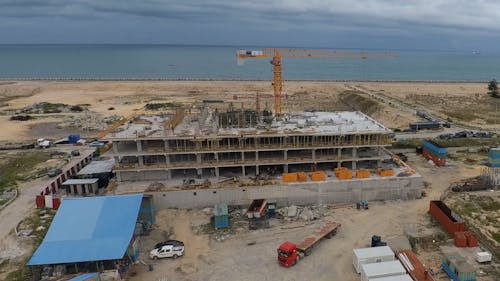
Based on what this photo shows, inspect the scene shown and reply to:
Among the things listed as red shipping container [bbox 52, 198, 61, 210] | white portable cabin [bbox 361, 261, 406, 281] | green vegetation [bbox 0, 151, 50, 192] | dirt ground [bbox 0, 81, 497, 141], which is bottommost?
white portable cabin [bbox 361, 261, 406, 281]

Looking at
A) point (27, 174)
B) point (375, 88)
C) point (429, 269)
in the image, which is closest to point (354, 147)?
point (429, 269)

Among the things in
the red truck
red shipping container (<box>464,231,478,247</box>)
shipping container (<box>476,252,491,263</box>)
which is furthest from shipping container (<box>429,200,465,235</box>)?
the red truck

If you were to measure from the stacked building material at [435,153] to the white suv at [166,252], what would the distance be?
39943 millimetres

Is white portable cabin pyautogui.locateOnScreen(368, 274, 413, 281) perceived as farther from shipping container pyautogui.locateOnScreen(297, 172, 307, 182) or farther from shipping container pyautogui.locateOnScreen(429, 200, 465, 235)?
shipping container pyautogui.locateOnScreen(297, 172, 307, 182)

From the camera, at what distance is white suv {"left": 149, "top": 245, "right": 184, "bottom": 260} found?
112 ft

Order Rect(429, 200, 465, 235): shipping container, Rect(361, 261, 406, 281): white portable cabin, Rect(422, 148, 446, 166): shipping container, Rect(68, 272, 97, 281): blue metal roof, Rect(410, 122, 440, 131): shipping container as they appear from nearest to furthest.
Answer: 1. Rect(361, 261, 406, 281): white portable cabin
2. Rect(68, 272, 97, 281): blue metal roof
3. Rect(429, 200, 465, 235): shipping container
4. Rect(422, 148, 446, 166): shipping container
5. Rect(410, 122, 440, 131): shipping container

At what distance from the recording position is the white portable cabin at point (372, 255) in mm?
30703

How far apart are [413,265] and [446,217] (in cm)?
1006

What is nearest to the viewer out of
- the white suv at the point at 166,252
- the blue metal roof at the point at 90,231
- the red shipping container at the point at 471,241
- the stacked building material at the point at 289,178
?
the blue metal roof at the point at 90,231

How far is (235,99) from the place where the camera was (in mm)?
70375

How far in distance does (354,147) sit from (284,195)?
1083 centimetres

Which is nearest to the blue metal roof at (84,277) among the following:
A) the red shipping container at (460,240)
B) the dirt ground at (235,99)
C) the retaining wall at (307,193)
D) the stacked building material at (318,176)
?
the retaining wall at (307,193)

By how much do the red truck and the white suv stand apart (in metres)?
9.39

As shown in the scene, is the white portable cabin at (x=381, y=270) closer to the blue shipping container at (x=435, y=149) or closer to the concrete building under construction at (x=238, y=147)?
the concrete building under construction at (x=238, y=147)
